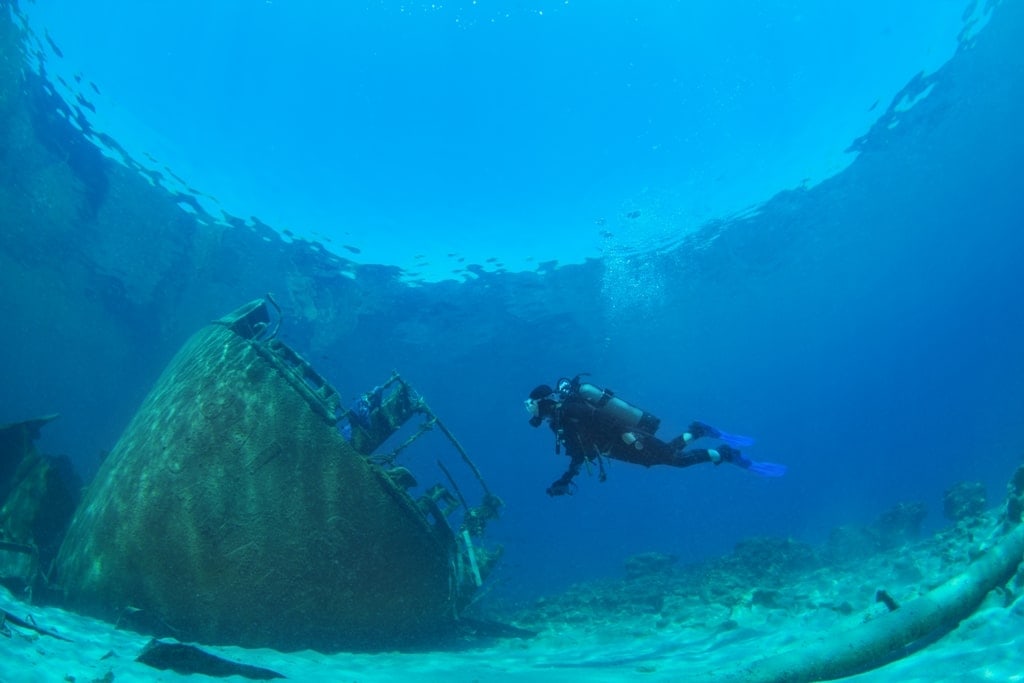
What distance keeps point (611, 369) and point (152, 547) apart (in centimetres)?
4520

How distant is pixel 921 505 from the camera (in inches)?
634

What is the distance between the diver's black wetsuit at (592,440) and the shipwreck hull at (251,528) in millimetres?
2251

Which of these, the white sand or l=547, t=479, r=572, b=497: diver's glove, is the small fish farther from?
l=547, t=479, r=572, b=497: diver's glove

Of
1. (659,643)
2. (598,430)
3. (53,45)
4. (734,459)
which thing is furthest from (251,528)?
(53,45)

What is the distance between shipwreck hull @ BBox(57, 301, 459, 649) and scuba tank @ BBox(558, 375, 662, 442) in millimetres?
Answer: 2782

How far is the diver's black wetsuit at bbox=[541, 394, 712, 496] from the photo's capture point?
7.26 meters

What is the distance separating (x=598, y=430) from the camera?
24.5 ft

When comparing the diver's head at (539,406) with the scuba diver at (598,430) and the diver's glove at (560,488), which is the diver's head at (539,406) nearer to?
the scuba diver at (598,430)

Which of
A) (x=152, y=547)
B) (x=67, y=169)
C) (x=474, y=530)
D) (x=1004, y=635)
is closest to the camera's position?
(x=1004, y=635)

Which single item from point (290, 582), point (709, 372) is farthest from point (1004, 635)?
point (709, 372)

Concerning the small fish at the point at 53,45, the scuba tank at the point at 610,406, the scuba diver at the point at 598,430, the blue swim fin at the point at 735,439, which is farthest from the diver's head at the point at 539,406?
the small fish at the point at 53,45

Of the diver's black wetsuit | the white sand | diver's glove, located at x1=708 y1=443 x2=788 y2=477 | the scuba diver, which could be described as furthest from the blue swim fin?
the white sand

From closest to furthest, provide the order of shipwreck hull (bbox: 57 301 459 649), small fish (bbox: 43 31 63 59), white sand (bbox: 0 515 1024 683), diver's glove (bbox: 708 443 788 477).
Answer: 1. white sand (bbox: 0 515 1024 683)
2. shipwreck hull (bbox: 57 301 459 649)
3. diver's glove (bbox: 708 443 788 477)
4. small fish (bbox: 43 31 63 59)

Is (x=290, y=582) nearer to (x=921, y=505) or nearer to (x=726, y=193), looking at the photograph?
(x=921, y=505)
